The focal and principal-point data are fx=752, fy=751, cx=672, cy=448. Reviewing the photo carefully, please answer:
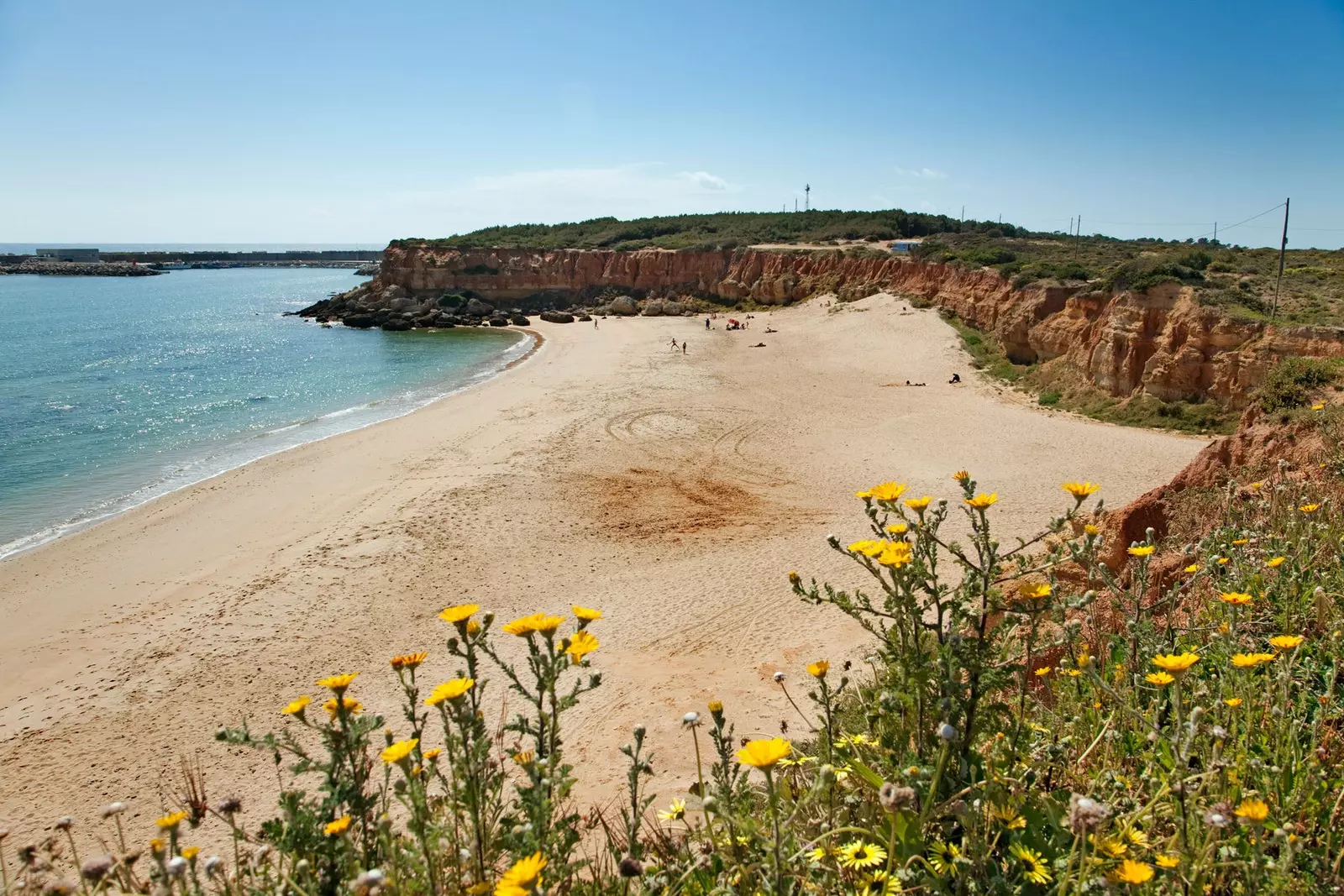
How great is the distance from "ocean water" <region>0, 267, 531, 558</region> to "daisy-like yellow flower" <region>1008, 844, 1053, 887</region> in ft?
60.0

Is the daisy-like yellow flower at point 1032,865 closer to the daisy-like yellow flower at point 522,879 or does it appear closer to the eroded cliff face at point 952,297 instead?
the daisy-like yellow flower at point 522,879

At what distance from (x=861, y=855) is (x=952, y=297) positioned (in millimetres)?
35425

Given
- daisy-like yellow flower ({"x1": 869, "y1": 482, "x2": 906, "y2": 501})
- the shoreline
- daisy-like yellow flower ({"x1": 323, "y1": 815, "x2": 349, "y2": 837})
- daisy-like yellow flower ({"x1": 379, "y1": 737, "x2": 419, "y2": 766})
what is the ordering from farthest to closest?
1. the shoreline
2. daisy-like yellow flower ({"x1": 869, "y1": 482, "x2": 906, "y2": 501})
3. daisy-like yellow flower ({"x1": 379, "y1": 737, "x2": 419, "y2": 766})
4. daisy-like yellow flower ({"x1": 323, "y1": 815, "x2": 349, "y2": 837})

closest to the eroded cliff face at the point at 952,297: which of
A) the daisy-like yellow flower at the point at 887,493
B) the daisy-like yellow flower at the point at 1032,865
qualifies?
the daisy-like yellow flower at the point at 887,493

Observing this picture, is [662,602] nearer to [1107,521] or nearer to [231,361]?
[1107,521]

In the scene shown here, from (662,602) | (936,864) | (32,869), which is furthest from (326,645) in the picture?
(936,864)

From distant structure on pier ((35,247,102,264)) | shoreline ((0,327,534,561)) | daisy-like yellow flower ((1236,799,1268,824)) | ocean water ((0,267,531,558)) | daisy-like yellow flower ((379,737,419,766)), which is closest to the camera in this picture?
daisy-like yellow flower ((1236,799,1268,824))

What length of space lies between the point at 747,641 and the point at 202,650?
24.4 feet

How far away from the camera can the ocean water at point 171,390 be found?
1900 centimetres

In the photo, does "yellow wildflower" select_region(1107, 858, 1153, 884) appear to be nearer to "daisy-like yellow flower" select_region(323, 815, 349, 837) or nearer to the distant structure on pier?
"daisy-like yellow flower" select_region(323, 815, 349, 837)

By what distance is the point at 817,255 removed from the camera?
5147 centimetres

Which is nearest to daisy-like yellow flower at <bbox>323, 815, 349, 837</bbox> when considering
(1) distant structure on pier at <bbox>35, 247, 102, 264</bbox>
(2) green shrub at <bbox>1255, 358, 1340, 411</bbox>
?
(2) green shrub at <bbox>1255, 358, 1340, 411</bbox>

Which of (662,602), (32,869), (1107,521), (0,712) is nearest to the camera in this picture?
(32,869)

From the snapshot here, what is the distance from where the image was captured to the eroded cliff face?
19.1 meters
